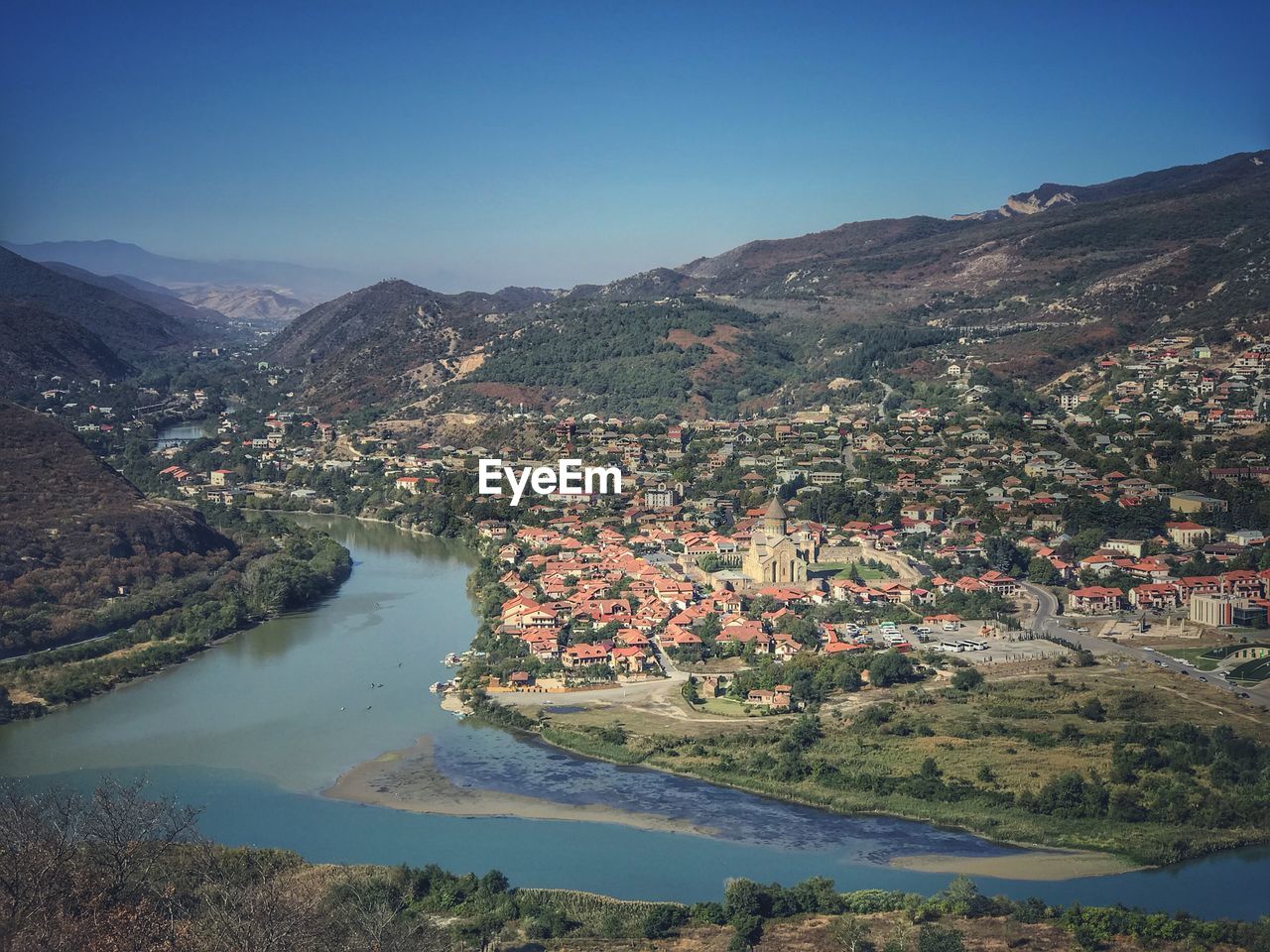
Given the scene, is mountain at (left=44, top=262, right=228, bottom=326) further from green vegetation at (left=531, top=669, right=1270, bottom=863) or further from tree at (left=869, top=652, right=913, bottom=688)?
green vegetation at (left=531, top=669, right=1270, bottom=863)

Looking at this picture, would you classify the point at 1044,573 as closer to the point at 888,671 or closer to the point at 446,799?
the point at 888,671

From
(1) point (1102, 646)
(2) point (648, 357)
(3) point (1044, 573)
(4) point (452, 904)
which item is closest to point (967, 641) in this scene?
(1) point (1102, 646)

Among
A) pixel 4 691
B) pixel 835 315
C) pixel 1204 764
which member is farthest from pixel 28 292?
pixel 1204 764

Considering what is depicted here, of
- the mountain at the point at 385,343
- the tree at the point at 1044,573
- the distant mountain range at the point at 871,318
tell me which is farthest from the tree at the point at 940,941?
the mountain at the point at 385,343

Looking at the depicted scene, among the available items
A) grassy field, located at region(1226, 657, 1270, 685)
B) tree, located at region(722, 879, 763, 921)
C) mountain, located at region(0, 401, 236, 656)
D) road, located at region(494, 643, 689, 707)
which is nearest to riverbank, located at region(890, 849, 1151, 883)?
tree, located at region(722, 879, 763, 921)

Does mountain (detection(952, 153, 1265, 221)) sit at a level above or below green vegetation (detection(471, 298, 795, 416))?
above

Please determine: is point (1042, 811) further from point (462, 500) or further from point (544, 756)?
point (462, 500)
